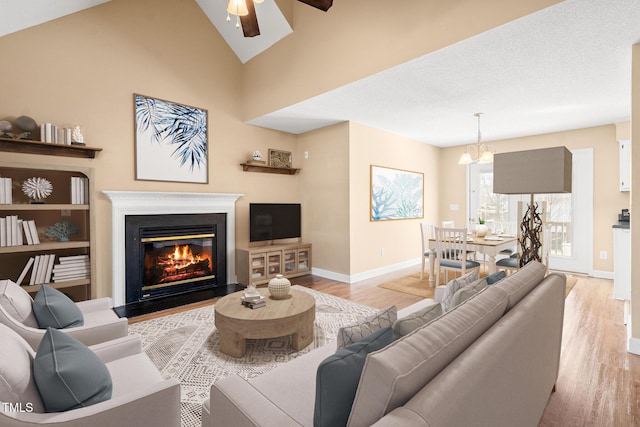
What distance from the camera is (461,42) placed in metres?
2.55

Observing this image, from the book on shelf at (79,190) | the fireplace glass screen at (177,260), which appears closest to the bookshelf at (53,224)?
the book on shelf at (79,190)

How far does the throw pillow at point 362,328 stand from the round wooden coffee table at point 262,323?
4.30ft

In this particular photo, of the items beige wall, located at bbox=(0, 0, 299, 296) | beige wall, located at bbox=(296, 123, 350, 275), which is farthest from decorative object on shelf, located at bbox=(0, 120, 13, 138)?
beige wall, located at bbox=(296, 123, 350, 275)

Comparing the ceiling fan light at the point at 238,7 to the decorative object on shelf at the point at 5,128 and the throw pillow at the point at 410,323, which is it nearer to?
the throw pillow at the point at 410,323

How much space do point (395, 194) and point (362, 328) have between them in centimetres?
465

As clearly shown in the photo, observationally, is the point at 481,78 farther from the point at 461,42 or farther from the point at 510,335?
the point at 510,335

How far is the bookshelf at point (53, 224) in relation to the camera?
3.03 m

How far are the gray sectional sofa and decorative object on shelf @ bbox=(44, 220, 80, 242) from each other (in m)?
3.03

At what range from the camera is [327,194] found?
16.5 ft

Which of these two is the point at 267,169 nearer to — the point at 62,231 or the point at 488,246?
the point at 62,231

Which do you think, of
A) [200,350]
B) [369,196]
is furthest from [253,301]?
[369,196]

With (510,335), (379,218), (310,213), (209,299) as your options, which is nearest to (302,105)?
(310,213)

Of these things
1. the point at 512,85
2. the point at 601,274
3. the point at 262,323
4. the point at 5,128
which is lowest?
the point at 601,274

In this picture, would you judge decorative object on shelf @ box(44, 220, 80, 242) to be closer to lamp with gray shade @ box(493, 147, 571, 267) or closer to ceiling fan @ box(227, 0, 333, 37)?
ceiling fan @ box(227, 0, 333, 37)
